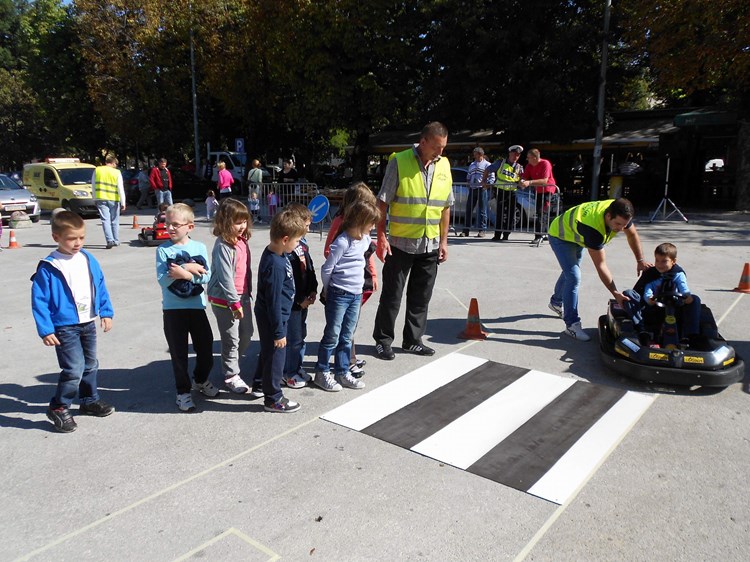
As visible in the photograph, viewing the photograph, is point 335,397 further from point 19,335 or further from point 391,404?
point 19,335

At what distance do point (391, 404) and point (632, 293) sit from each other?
2436 millimetres

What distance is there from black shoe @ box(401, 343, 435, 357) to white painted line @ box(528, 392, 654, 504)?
5.75ft

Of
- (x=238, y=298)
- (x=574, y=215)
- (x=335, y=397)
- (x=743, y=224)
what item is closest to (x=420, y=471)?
(x=335, y=397)

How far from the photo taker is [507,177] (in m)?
12.7

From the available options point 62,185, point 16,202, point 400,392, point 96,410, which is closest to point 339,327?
point 400,392

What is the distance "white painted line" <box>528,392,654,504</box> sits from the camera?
3.36 m

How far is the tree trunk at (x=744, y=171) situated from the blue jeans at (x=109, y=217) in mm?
17928

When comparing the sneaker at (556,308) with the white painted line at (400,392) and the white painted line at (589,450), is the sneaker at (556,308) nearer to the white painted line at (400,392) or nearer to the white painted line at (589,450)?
the white painted line at (400,392)

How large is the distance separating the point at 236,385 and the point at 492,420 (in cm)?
198

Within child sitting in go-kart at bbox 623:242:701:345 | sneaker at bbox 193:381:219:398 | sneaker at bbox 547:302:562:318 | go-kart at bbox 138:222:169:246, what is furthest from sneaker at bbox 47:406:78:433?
go-kart at bbox 138:222:169:246

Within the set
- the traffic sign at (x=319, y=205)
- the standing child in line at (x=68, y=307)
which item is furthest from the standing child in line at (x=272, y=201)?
the standing child in line at (x=68, y=307)

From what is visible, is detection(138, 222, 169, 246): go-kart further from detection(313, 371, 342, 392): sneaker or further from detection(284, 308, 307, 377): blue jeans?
detection(313, 371, 342, 392): sneaker

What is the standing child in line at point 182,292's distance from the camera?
413 cm

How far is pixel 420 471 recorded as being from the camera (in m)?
3.56
